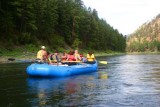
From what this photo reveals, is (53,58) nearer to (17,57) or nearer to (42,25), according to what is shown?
(17,57)

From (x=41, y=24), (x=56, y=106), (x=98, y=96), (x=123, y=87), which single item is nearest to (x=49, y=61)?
(x=123, y=87)

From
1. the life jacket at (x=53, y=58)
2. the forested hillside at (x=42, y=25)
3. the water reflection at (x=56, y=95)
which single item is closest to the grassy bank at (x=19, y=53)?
the forested hillside at (x=42, y=25)

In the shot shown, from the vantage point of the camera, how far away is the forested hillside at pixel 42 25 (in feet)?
189

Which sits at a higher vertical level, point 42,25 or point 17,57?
point 42,25

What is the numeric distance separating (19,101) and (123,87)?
7.08 meters

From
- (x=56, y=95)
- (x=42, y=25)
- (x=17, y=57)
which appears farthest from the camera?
(x=42, y=25)

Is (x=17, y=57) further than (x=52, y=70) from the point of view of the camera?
Yes

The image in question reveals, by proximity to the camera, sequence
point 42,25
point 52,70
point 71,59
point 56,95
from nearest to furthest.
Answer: point 56,95 < point 52,70 < point 71,59 < point 42,25

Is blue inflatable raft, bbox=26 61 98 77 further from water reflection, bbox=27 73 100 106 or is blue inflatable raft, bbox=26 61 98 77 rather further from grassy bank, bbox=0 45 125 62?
grassy bank, bbox=0 45 125 62

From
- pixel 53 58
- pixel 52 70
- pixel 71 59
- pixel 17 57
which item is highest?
pixel 17 57

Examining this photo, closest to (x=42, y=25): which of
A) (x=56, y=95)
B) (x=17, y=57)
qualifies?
(x=17, y=57)

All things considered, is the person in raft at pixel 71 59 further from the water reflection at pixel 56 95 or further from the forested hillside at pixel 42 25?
the forested hillside at pixel 42 25

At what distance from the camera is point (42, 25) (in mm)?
72688

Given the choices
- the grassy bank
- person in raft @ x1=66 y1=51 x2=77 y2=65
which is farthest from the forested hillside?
person in raft @ x1=66 y1=51 x2=77 y2=65
